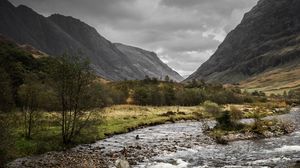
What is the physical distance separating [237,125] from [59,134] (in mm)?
32318

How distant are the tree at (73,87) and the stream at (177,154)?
3.37 m

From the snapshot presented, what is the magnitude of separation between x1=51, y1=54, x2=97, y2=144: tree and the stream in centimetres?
337

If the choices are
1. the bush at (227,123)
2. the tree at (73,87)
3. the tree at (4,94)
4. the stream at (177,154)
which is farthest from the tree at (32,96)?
the bush at (227,123)

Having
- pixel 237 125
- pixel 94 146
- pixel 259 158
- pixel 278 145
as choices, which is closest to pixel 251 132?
pixel 237 125

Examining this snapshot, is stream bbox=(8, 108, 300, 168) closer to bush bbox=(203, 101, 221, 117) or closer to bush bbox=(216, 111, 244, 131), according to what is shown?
bush bbox=(216, 111, 244, 131)

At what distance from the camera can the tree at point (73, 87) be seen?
4459cm

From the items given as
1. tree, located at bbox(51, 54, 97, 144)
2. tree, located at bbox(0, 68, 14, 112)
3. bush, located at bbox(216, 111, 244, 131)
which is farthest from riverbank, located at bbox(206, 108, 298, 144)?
tree, located at bbox(0, 68, 14, 112)

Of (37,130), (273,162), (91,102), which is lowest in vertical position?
(273,162)

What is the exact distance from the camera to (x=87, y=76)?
151 ft

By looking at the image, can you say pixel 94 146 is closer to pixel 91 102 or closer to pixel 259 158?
pixel 91 102

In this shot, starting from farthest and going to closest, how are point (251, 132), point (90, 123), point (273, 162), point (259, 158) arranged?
point (251, 132)
point (90, 123)
point (259, 158)
point (273, 162)

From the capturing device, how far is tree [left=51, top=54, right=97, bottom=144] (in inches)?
1756

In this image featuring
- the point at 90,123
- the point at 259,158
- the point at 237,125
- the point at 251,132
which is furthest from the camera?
the point at 237,125

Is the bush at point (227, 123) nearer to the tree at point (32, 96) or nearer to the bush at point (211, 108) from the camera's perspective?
the bush at point (211, 108)
